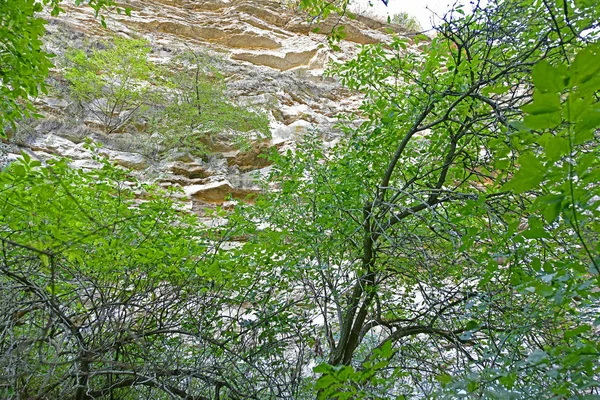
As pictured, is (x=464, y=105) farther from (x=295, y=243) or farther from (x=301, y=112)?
(x=301, y=112)

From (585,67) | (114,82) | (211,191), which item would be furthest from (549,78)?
(114,82)

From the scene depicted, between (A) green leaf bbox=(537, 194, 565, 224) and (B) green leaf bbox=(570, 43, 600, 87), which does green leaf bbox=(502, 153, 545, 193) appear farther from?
(B) green leaf bbox=(570, 43, 600, 87)

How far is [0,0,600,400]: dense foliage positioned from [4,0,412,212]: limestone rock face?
4.44 metres

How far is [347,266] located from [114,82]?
509 inches

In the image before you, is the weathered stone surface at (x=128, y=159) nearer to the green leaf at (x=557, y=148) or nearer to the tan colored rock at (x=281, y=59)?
the tan colored rock at (x=281, y=59)

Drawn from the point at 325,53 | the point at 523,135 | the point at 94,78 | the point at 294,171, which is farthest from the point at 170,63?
the point at 523,135

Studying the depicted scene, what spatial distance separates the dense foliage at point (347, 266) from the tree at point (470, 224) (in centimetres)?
2

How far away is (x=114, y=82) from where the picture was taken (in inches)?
495

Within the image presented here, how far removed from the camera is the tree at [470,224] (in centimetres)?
98

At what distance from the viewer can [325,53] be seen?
17.3m

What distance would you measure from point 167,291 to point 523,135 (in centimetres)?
252

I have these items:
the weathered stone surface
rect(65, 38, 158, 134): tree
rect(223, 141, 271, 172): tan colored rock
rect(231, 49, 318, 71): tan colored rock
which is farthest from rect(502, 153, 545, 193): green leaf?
rect(231, 49, 318, 71): tan colored rock

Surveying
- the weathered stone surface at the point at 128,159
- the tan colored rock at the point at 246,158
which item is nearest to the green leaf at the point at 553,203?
the weathered stone surface at the point at 128,159

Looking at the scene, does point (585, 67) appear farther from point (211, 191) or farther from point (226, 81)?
point (226, 81)
